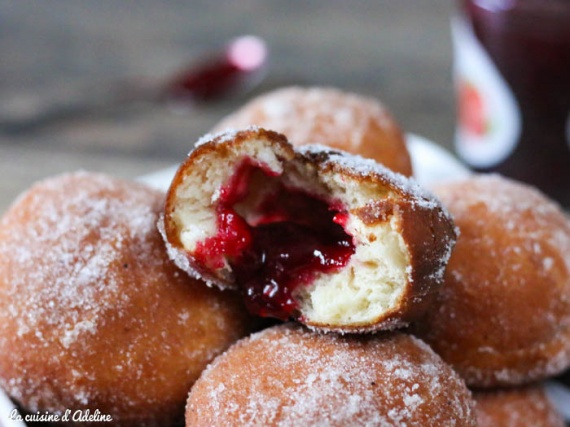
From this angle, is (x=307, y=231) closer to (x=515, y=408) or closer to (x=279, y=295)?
(x=279, y=295)

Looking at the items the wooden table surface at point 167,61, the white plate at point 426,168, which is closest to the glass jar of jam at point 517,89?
the white plate at point 426,168

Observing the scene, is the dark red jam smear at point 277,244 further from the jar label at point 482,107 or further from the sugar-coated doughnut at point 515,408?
the jar label at point 482,107

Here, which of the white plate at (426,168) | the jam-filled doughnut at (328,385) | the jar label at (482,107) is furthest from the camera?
the jar label at (482,107)

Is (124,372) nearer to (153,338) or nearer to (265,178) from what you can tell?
(153,338)

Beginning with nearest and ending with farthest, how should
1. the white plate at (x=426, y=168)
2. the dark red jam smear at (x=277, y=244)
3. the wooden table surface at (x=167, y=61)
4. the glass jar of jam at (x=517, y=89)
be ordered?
the dark red jam smear at (x=277, y=244)
the white plate at (x=426, y=168)
the glass jar of jam at (x=517, y=89)
the wooden table surface at (x=167, y=61)

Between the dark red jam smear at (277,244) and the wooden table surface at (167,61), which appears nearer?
the dark red jam smear at (277,244)

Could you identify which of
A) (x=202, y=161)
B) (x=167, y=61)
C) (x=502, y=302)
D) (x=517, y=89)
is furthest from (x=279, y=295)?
(x=167, y=61)

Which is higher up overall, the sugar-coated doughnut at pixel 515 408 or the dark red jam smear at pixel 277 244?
the dark red jam smear at pixel 277 244
